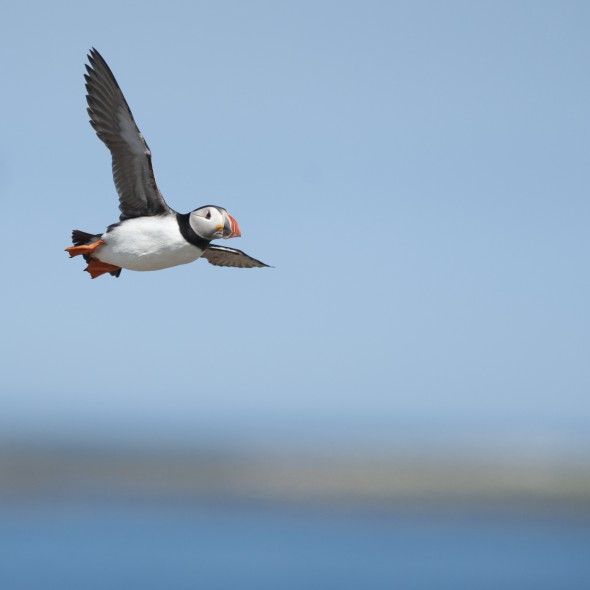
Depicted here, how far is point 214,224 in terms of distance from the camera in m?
12.5

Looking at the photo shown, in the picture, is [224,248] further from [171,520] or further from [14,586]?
[171,520]

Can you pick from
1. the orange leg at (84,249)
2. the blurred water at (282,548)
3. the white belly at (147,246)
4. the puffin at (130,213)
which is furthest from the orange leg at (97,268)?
the blurred water at (282,548)

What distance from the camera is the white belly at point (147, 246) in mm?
12844

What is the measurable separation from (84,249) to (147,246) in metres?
1.03

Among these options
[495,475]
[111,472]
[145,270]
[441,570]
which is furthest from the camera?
[111,472]

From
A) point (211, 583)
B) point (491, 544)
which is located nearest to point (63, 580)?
point (211, 583)

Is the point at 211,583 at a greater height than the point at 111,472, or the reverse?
the point at 111,472

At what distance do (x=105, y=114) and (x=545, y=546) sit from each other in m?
69.6

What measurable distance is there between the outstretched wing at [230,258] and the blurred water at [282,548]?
4923 cm

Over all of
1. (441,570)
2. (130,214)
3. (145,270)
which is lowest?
(145,270)

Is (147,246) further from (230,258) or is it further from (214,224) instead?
(230,258)

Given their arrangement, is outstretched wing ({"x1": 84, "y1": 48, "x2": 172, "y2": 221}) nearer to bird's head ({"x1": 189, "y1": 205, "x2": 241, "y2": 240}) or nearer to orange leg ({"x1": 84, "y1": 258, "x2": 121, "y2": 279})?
orange leg ({"x1": 84, "y1": 258, "x2": 121, "y2": 279})

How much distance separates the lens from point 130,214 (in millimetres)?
13773

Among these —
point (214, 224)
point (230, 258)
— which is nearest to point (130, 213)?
point (214, 224)
